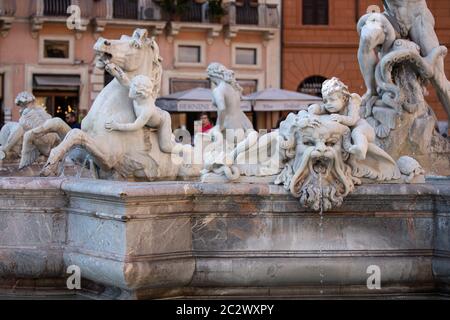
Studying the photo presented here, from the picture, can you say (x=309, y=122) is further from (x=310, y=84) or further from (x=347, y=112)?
(x=310, y=84)

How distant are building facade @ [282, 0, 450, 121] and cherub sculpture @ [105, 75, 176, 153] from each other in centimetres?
2420

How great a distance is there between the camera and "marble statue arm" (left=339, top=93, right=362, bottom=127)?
5.44m

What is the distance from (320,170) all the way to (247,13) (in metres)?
Result: 25.4

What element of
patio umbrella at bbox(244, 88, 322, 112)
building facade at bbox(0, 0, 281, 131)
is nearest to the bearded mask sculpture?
patio umbrella at bbox(244, 88, 322, 112)

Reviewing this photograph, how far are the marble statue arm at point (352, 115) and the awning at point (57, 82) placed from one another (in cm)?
2308

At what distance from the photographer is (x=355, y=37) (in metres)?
30.8

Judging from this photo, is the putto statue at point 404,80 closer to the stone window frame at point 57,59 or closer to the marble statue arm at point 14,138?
the marble statue arm at point 14,138

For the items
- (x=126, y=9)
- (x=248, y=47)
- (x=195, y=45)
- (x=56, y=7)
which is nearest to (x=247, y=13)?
(x=248, y=47)

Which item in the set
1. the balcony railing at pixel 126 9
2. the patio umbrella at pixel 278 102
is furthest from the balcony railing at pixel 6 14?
the patio umbrella at pixel 278 102

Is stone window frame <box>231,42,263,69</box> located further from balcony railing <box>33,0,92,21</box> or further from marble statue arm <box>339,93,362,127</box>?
marble statue arm <box>339,93,362,127</box>

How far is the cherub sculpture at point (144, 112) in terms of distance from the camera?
6.21m

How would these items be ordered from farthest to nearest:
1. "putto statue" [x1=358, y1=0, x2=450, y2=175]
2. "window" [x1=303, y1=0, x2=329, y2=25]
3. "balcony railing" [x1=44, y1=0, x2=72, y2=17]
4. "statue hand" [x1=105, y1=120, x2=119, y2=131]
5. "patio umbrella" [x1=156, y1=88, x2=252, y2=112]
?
"window" [x1=303, y1=0, x2=329, y2=25] → "balcony railing" [x1=44, y1=0, x2=72, y2=17] → "patio umbrella" [x1=156, y1=88, x2=252, y2=112] → "putto statue" [x1=358, y1=0, x2=450, y2=175] → "statue hand" [x1=105, y1=120, x2=119, y2=131]

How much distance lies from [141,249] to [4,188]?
3.51ft

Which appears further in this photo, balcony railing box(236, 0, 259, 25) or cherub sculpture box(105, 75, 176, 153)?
balcony railing box(236, 0, 259, 25)
